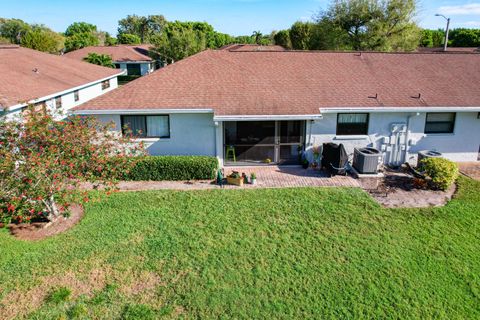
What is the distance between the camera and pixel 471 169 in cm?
1585

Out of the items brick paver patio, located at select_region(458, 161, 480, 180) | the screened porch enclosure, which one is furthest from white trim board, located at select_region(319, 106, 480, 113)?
brick paver patio, located at select_region(458, 161, 480, 180)

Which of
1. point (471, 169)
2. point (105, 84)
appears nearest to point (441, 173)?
point (471, 169)

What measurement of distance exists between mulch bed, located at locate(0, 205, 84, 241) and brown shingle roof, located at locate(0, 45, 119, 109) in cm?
594

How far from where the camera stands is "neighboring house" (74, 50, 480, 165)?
1521cm

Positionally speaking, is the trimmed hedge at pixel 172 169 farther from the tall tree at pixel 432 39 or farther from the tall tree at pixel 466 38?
the tall tree at pixel 432 39

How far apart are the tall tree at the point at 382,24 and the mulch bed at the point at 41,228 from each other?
3160 cm

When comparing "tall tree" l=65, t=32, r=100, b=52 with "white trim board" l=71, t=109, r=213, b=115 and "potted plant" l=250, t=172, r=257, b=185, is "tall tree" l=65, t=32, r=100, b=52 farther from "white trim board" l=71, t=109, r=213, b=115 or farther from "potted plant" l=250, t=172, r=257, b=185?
"potted plant" l=250, t=172, r=257, b=185

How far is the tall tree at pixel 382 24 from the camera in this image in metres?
33.4

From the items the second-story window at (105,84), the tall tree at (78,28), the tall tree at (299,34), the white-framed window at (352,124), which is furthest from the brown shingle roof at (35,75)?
the tall tree at (78,28)

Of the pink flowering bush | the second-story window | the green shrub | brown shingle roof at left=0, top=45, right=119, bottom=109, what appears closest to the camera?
the pink flowering bush

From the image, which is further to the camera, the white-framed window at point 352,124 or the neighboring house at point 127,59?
the neighboring house at point 127,59

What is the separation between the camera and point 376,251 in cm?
972

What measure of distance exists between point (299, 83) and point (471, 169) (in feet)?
28.3

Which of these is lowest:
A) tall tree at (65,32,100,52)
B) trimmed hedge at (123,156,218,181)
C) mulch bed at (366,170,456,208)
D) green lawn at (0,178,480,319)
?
green lawn at (0,178,480,319)
